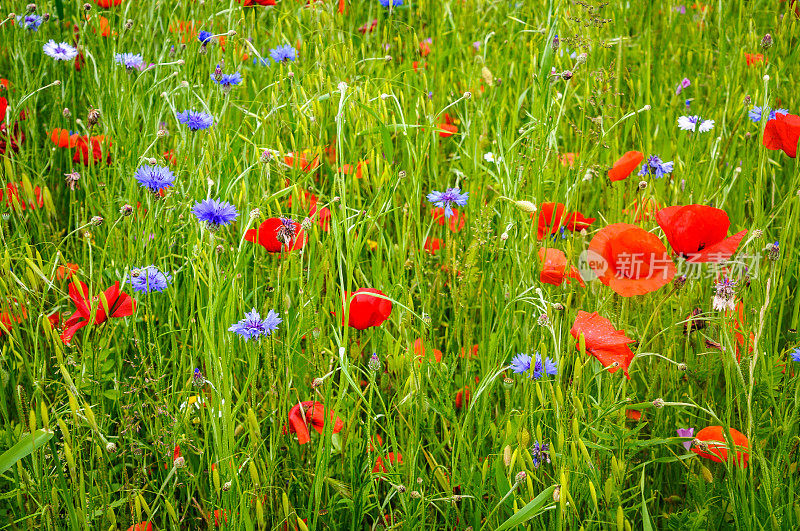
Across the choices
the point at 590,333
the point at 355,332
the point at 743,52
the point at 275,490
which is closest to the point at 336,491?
the point at 275,490

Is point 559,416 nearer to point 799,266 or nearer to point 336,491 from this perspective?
point 336,491

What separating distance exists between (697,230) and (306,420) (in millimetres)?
723

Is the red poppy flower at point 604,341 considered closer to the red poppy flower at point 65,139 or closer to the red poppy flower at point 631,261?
the red poppy flower at point 631,261

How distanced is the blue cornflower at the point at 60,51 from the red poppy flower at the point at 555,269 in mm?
1368

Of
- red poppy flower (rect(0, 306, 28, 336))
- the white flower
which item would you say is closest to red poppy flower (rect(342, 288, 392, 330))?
red poppy flower (rect(0, 306, 28, 336))

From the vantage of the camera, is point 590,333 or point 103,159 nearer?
point 590,333

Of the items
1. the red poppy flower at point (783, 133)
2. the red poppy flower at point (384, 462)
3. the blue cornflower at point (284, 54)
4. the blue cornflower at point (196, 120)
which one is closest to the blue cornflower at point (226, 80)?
the blue cornflower at point (196, 120)

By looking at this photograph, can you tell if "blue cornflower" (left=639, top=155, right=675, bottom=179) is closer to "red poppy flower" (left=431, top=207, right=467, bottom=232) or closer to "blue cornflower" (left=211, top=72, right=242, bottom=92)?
"red poppy flower" (left=431, top=207, right=467, bottom=232)

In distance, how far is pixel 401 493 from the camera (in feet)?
3.22

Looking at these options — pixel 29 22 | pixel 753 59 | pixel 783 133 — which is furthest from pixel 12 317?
pixel 753 59

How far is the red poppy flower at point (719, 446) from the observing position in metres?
0.99

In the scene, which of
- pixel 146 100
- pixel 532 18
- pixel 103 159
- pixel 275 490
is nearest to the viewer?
pixel 275 490

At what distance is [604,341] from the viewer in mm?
1047

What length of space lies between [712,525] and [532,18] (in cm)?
187
